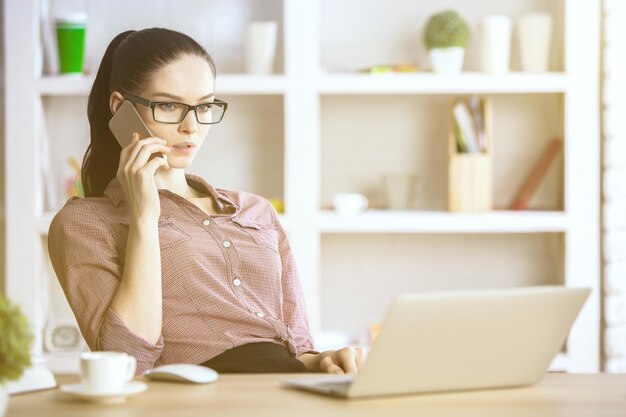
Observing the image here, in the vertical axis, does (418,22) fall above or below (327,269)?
above

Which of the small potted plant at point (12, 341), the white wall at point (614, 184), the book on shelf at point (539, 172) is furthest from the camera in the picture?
the book on shelf at point (539, 172)

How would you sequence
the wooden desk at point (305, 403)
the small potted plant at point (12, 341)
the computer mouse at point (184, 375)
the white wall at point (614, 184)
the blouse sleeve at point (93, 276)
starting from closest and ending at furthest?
the small potted plant at point (12, 341) → the wooden desk at point (305, 403) → the computer mouse at point (184, 375) → the blouse sleeve at point (93, 276) → the white wall at point (614, 184)

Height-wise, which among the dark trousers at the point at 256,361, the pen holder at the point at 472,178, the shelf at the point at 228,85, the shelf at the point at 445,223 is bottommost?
the dark trousers at the point at 256,361

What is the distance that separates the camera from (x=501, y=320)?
1.42 m

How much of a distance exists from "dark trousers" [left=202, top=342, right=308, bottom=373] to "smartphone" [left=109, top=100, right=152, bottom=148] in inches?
17.7

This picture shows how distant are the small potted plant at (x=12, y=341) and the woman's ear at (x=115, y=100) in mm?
968

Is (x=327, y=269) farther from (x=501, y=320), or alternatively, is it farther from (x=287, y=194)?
(x=501, y=320)

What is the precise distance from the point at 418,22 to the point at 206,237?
211cm

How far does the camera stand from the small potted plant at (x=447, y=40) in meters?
3.70

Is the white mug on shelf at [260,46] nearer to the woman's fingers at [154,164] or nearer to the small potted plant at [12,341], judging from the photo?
the woman's fingers at [154,164]

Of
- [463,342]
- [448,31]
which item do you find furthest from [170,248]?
[448,31]

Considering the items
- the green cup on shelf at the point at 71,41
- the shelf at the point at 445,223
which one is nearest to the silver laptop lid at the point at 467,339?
the shelf at the point at 445,223

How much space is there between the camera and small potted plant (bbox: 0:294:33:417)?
45.0 inches

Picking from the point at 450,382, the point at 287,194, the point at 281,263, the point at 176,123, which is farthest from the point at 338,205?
the point at 450,382
